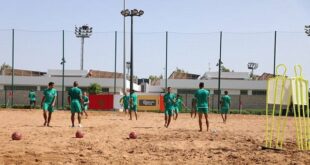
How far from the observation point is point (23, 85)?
6156 cm

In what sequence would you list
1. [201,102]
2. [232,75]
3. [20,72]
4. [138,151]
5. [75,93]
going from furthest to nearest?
[20,72], [232,75], [75,93], [201,102], [138,151]

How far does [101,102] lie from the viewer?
42.1 m

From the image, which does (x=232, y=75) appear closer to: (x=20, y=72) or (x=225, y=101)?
(x=20, y=72)

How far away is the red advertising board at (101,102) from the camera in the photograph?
41.7 meters

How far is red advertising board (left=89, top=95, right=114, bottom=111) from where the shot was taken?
41.7 meters

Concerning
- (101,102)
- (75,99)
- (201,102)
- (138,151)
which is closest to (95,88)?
(101,102)

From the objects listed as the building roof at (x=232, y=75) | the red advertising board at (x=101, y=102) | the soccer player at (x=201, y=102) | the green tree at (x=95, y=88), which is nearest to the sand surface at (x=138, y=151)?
the soccer player at (x=201, y=102)

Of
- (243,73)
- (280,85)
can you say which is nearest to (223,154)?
(280,85)

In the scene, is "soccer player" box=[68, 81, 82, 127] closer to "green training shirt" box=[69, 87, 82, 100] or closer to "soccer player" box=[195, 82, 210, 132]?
"green training shirt" box=[69, 87, 82, 100]

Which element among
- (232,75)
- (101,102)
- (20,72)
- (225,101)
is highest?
(20,72)

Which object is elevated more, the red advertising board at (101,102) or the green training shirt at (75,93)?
the green training shirt at (75,93)

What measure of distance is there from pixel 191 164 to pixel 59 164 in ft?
9.22

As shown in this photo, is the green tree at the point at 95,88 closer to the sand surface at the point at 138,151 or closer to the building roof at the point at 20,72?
the building roof at the point at 20,72

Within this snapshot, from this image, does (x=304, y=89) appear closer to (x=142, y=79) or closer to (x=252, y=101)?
(x=252, y=101)
